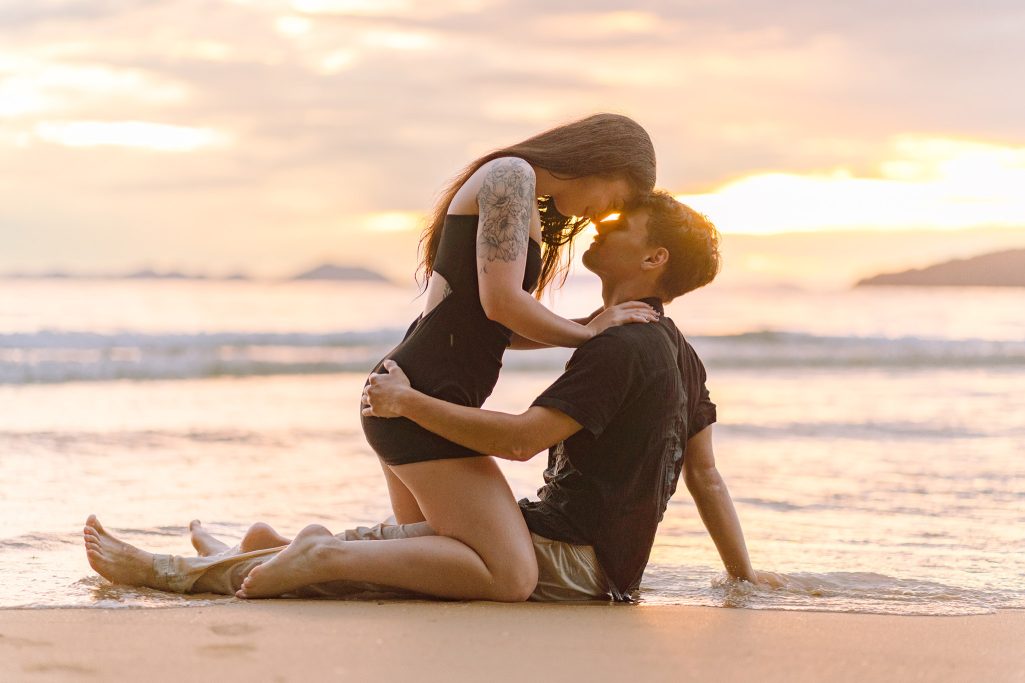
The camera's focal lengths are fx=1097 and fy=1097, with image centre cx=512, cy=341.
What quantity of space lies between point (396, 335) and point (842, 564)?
14.3 m

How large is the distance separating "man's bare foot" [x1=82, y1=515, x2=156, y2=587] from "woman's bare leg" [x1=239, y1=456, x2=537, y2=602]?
0.37m

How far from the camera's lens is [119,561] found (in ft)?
11.5

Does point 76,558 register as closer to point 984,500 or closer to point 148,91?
point 984,500

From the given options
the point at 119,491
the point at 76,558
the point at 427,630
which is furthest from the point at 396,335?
the point at 427,630

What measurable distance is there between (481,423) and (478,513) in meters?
0.30

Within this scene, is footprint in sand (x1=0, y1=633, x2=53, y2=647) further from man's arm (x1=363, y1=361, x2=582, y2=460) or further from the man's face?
the man's face

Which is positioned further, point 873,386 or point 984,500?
point 873,386

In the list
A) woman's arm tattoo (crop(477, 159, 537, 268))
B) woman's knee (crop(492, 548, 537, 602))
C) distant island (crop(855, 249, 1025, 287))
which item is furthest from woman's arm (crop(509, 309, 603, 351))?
distant island (crop(855, 249, 1025, 287))

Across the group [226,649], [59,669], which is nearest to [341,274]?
[226,649]

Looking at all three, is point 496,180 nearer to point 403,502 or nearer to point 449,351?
point 449,351

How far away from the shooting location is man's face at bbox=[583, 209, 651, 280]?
351cm

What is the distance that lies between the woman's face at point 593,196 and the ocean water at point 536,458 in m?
0.61

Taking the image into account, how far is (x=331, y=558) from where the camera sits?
10.8ft

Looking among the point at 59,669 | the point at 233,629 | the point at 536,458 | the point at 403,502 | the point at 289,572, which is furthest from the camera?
the point at 536,458
